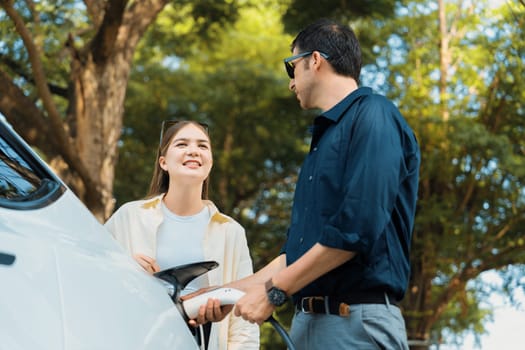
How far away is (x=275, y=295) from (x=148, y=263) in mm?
1017

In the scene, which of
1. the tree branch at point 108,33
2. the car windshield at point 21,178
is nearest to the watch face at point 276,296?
the car windshield at point 21,178

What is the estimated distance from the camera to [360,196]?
226 cm

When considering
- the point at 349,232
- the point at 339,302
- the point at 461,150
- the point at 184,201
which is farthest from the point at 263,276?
the point at 461,150

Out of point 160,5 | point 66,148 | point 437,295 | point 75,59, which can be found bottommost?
point 437,295

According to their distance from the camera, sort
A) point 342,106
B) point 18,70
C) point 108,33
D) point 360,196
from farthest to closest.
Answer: point 18,70
point 108,33
point 342,106
point 360,196

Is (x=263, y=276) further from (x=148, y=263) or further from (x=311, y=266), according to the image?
(x=148, y=263)

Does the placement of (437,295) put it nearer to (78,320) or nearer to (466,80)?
(466,80)

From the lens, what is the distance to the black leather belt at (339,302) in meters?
2.38

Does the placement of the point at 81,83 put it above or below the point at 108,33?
below

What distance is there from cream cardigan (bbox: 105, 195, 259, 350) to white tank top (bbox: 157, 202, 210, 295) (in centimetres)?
3

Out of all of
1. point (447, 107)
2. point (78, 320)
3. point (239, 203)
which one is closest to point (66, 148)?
point (78, 320)

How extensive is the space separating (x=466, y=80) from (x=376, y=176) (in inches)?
475

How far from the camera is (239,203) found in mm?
17984

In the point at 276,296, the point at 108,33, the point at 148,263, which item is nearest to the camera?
the point at 276,296
